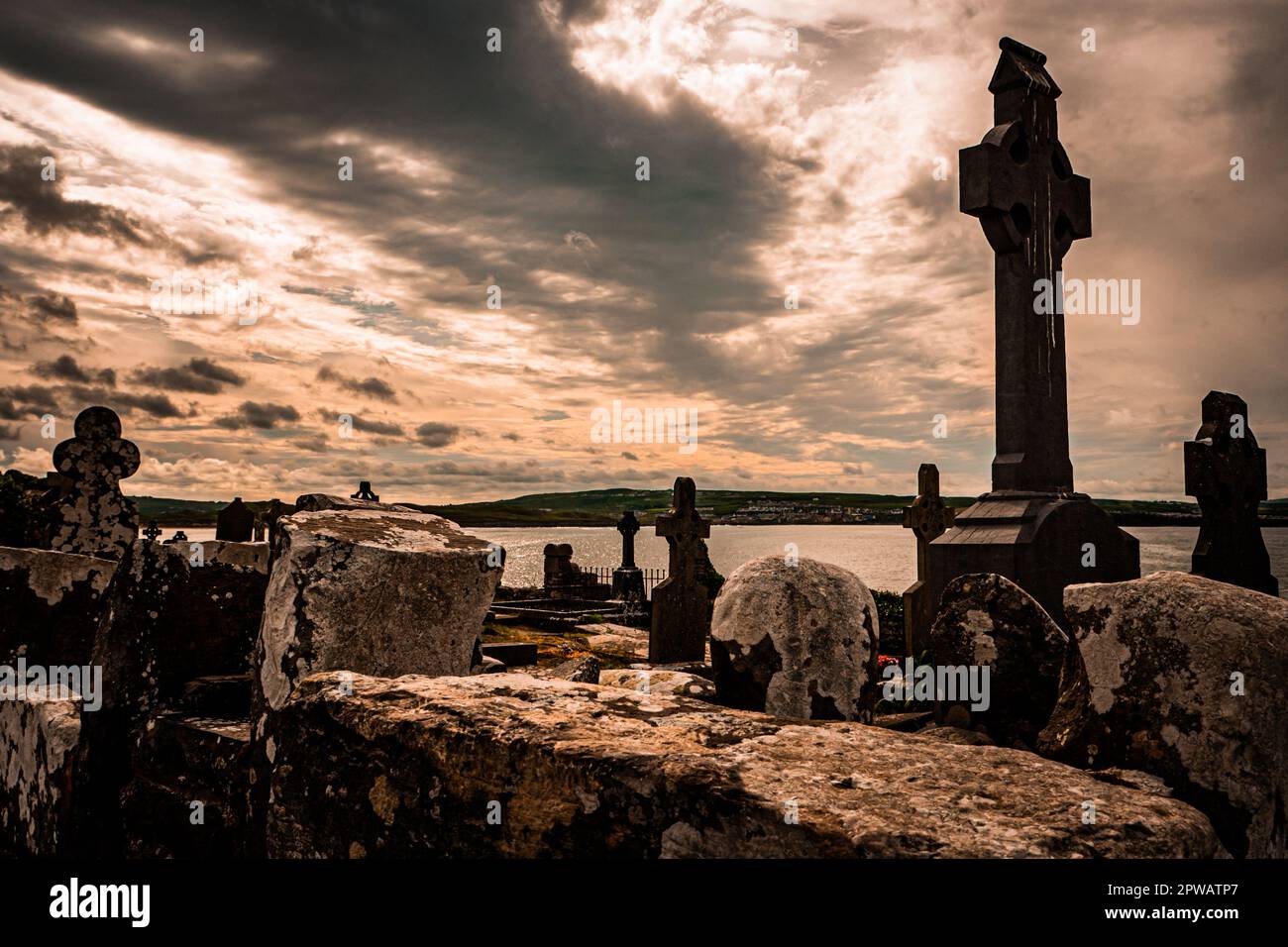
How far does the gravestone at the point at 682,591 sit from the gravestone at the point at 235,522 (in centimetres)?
1215

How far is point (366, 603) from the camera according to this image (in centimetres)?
334

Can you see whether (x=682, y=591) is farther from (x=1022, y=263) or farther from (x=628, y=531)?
(x=628, y=531)

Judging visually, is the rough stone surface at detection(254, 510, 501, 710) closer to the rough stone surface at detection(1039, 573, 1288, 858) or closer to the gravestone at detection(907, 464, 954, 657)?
the rough stone surface at detection(1039, 573, 1288, 858)

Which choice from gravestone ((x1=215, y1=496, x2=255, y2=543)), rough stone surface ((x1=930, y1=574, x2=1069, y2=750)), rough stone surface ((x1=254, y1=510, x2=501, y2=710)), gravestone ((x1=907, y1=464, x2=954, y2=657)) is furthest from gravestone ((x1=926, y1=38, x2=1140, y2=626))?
gravestone ((x1=215, y1=496, x2=255, y2=543))

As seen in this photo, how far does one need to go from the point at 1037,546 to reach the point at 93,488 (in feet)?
29.1

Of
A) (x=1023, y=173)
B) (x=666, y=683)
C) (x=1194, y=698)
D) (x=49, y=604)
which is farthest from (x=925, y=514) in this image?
(x=49, y=604)

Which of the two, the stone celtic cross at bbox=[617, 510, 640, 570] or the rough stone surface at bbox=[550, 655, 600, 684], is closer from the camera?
the rough stone surface at bbox=[550, 655, 600, 684]

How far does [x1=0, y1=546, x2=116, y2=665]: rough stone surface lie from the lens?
4.77m

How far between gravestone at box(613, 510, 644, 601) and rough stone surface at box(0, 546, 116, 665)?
57.6ft

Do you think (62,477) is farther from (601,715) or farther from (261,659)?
(601,715)
